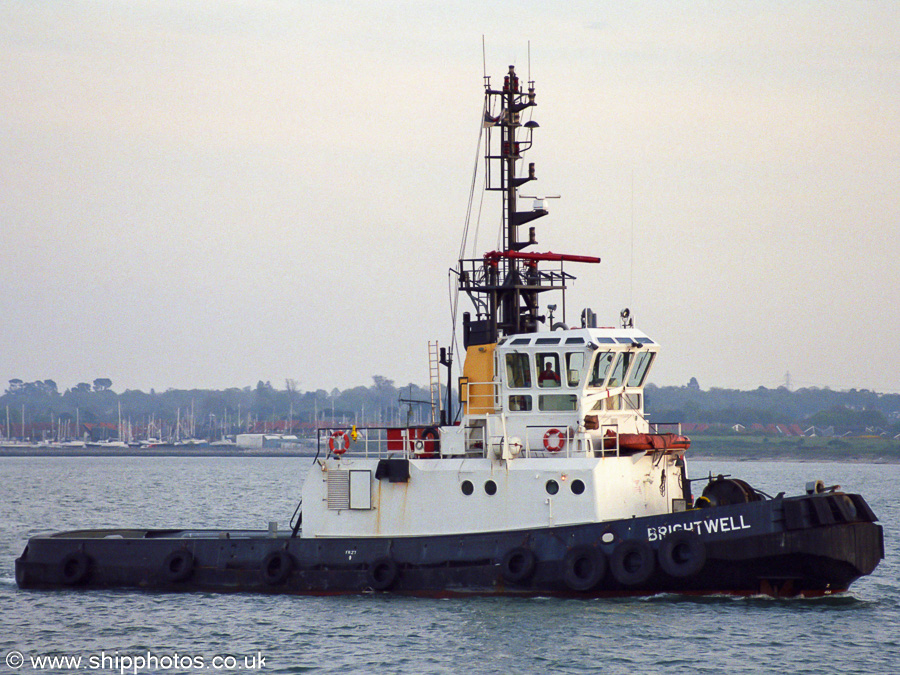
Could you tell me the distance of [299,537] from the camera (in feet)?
61.3

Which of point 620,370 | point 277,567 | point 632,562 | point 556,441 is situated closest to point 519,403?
point 556,441

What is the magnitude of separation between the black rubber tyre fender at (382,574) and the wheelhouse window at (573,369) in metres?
4.10

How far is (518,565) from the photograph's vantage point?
1711cm

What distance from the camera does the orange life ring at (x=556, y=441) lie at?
57.9ft

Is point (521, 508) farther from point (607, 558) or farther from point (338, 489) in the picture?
point (338, 489)

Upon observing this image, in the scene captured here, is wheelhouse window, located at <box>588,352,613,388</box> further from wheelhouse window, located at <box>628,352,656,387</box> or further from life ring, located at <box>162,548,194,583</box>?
life ring, located at <box>162,548,194,583</box>

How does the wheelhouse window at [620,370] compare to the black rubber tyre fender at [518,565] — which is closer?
the black rubber tyre fender at [518,565]

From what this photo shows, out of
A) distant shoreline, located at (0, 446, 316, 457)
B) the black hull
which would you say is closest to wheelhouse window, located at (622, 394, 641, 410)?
the black hull

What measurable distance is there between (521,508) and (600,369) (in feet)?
8.60

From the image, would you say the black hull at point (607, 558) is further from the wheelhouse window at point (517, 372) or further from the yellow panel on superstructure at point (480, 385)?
the wheelhouse window at point (517, 372)

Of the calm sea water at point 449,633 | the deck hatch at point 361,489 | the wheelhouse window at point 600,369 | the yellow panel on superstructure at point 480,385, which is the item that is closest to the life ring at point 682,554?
the calm sea water at point 449,633

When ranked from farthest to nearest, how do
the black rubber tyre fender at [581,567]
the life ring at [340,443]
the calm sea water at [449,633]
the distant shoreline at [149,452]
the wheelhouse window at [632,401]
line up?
the distant shoreline at [149,452] → the wheelhouse window at [632,401] → the life ring at [340,443] → the black rubber tyre fender at [581,567] → the calm sea water at [449,633]

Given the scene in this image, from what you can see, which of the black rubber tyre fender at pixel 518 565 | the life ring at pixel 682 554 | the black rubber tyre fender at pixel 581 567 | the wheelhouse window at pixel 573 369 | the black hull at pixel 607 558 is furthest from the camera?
the wheelhouse window at pixel 573 369

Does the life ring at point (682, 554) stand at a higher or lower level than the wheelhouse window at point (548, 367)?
lower
